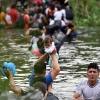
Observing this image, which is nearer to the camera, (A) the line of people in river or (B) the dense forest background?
(A) the line of people in river

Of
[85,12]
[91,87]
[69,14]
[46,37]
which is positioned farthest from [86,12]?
[91,87]

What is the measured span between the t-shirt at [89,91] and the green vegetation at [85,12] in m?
19.4

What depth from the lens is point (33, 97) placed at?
8453 mm

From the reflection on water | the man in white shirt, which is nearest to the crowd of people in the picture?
the man in white shirt

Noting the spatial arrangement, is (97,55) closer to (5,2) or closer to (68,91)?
(68,91)

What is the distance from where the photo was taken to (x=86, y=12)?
30.3 meters

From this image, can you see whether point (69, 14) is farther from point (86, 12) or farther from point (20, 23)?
point (86, 12)

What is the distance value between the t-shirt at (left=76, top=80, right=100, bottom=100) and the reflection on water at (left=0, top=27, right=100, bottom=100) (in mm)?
2165

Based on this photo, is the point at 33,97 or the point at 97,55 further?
the point at 97,55

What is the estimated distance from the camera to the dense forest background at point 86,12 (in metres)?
29.5

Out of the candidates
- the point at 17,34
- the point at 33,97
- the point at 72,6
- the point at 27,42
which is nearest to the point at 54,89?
the point at 33,97

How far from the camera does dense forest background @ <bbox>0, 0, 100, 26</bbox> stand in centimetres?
2947

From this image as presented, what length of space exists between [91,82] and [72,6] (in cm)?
2040

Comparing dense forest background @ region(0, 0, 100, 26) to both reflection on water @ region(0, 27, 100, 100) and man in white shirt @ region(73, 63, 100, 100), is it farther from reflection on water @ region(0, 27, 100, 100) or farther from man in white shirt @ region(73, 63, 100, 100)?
man in white shirt @ region(73, 63, 100, 100)
